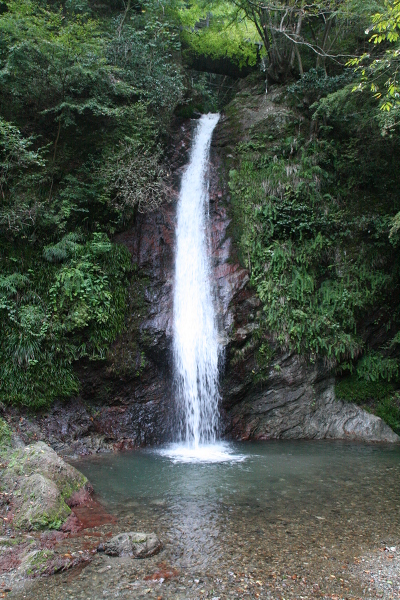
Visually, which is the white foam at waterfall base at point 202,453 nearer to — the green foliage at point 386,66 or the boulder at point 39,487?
the boulder at point 39,487

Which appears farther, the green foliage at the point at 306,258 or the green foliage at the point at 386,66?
the green foliage at the point at 306,258

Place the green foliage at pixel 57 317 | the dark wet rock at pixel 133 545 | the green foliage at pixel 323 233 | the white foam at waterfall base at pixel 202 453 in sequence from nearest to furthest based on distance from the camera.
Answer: the dark wet rock at pixel 133 545 → the white foam at waterfall base at pixel 202 453 → the green foliage at pixel 57 317 → the green foliage at pixel 323 233

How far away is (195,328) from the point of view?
32.2 ft

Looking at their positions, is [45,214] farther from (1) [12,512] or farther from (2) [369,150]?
(2) [369,150]

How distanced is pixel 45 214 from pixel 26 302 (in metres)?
2.16

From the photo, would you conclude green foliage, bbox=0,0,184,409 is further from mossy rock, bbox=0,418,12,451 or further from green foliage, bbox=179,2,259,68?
green foliage, bbox=179,2,259,68

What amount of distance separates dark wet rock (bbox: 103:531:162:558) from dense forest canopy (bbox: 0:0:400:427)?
494cm

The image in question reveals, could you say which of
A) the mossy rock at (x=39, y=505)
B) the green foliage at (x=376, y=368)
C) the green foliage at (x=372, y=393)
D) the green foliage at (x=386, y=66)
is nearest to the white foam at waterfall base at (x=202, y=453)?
the mossy rock at (x=39, y=505)

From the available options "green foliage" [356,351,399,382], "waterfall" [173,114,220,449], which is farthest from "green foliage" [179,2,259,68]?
"green foliage" [356,351,399,382]

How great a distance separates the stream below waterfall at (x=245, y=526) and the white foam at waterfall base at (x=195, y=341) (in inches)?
50.3

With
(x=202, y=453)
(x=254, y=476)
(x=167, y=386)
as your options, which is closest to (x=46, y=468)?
(x=254, y=476)

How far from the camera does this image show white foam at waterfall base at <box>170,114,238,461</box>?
29.6 ft

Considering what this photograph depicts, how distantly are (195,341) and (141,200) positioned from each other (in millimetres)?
3787

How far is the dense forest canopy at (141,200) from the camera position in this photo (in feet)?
29.7
